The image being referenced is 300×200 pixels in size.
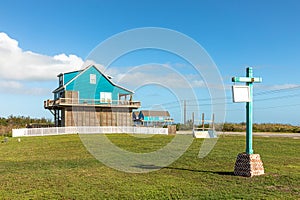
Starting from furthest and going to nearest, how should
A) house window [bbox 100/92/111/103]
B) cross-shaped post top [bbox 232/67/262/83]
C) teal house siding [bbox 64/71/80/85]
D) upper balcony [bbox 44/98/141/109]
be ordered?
house window [bbox 100/92/111/103] → teal house siding [bbox 64/71/80/85] → upper balcony [bbox 44/98/141/109] → cross-shaped post top [bbox 232/67/262/83]

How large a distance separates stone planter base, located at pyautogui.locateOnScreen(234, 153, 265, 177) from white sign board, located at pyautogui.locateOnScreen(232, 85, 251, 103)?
1516 mm

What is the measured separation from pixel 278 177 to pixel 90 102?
31.5 meters

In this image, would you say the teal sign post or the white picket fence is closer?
the teal sign post

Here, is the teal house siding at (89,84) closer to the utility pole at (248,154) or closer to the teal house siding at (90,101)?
the teal house siding at (90,101)

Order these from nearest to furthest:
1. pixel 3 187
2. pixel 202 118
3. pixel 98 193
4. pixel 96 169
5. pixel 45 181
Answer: pixel 98 193 < pixel 3 187 < pixel 45 181 < pixel 96 169 < pixel 202 118

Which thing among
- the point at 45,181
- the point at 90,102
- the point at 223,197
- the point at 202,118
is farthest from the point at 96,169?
the point at 90,102

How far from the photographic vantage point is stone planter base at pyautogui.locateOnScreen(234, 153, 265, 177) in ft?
26.0

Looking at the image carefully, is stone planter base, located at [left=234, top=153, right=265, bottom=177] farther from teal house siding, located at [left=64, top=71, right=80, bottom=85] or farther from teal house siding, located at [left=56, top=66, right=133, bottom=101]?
teal house siding, located at [left=64, top=71, right=80, bottom=85]

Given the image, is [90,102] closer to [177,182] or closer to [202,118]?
[202,118]

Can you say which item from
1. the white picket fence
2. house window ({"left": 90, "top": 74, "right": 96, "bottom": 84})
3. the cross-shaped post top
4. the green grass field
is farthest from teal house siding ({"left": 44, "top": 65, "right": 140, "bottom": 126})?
the cross-shaped post top

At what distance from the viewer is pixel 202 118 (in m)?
30.8

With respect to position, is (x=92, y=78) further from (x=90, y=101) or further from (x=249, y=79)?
(x=249, y=79)

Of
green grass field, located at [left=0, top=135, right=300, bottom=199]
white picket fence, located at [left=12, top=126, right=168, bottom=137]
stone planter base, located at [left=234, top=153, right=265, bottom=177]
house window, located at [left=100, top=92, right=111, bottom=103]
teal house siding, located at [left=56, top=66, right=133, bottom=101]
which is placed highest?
teal house siding, located at [left=56, top=66, right=133, bottom=101]

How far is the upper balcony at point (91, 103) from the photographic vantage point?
35406 mm
